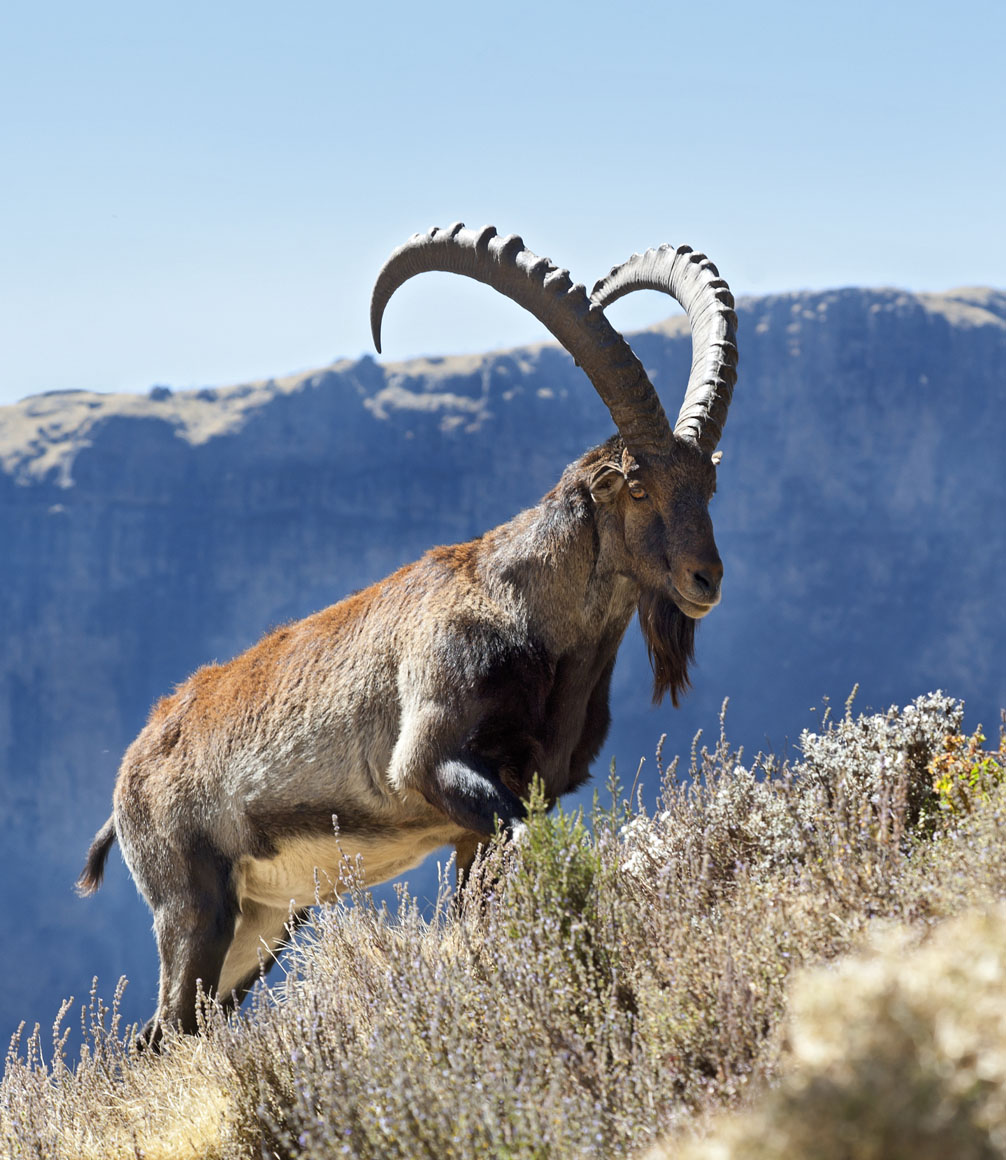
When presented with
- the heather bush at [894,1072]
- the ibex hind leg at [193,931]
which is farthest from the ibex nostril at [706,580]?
the heather bush at [894,1072]

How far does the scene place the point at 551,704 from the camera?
483 centimetres

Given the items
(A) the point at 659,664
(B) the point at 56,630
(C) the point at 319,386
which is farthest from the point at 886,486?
(A) the point at 659,664

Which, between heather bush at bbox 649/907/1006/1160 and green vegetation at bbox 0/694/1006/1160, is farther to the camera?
green vegetation at bbox 0/694/1006/1160

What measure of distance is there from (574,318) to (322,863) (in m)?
2.62

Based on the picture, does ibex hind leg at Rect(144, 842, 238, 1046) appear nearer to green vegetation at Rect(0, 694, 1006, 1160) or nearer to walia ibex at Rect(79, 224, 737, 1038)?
walia ibex at Rect(79, 224, 737, 1038)

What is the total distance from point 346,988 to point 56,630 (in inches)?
1955

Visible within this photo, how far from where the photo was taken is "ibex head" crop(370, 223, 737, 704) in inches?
182

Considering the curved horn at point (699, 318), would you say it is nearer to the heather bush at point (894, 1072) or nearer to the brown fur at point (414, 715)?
the brown fur at point (414, 715)

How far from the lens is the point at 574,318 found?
15.9 feet

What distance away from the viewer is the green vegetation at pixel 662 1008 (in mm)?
1504

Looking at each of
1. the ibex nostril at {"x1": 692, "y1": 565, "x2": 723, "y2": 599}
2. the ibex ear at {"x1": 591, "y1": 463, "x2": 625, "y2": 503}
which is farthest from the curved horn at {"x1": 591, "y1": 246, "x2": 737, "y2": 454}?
the ibex nostril at {"x1": 692, "y1": 565, "x2": 723, "y2": 599}

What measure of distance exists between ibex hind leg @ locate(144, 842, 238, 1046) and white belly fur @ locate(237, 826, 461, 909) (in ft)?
0.40

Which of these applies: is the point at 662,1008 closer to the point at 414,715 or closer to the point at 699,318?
the point at 414,715

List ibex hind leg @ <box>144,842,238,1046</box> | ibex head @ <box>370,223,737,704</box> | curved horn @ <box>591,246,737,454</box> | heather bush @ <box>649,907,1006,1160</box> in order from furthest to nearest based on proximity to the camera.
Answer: ibex hind leg @ <box>144,842,238,1046</box> → curved horn @ <box>591,246,737,454</box> → ibex head @ <box>370,223,737,704</box> → heather bush @ <box>649,907,1006,1160</box>
